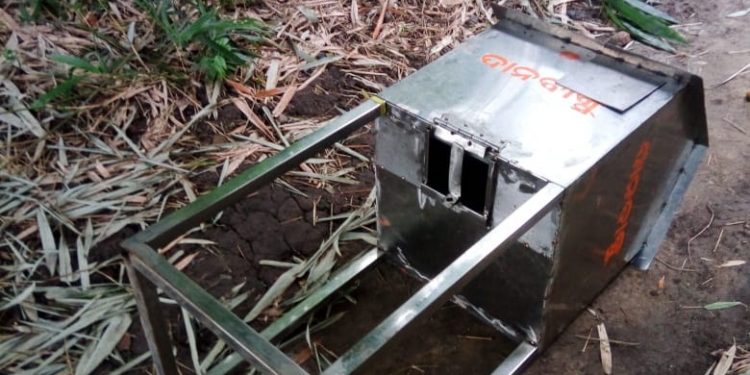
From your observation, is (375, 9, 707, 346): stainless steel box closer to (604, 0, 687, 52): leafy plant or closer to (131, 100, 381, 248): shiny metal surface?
(131, 100, 381, 248): shiny metal surface

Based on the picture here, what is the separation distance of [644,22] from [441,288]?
2.90 metres

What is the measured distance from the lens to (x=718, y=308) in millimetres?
2379

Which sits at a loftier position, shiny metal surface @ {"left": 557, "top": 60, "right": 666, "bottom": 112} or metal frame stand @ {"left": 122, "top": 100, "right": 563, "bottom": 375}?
shiny metal surface @ {"left": 557, "top": 60, "right": 666, "bottom": 112}

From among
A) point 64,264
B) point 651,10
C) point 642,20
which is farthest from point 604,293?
point 651,10

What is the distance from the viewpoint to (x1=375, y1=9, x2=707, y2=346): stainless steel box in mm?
1896

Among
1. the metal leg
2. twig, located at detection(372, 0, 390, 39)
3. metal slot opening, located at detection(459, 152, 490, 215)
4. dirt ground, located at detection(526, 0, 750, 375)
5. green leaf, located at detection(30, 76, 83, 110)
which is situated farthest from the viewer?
twig, located at detection(372, 0, 390, 39)

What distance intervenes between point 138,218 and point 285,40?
1.29 meters

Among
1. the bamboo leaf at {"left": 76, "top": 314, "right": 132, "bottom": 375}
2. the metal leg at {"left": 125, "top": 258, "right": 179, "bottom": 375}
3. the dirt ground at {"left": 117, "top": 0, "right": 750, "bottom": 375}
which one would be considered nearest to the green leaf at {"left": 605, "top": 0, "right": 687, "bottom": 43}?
the dirt ground at {"left": 117, "top": 0, "right": 750, "bottom": 375}

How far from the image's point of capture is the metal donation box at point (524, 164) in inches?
72.3

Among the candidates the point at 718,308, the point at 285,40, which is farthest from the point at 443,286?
the point at 285,40

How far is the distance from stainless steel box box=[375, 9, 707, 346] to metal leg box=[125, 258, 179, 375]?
842 mm

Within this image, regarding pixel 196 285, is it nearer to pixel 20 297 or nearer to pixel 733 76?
pixel 20 297

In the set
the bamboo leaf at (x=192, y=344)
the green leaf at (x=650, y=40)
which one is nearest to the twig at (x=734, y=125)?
the green leaf at (x=650, y=40)

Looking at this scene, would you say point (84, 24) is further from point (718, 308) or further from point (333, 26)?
point (718, 308)
